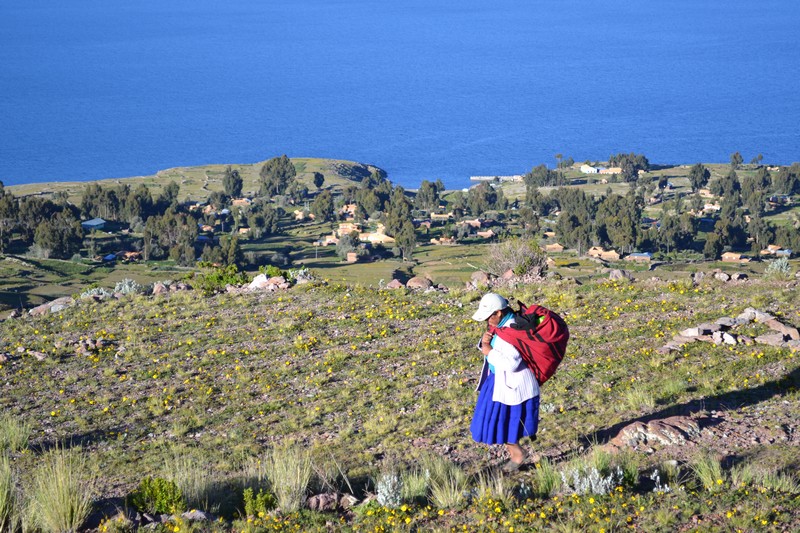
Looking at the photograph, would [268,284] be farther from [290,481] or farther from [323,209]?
[323,209]

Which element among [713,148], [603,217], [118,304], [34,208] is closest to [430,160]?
[713,148]

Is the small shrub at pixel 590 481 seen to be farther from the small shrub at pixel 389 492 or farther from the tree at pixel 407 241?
the tree at pixel 407 241

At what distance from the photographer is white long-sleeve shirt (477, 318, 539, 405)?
832cm

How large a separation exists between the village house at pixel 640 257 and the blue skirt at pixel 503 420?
63.0 meters

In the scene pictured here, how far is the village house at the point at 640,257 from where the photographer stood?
229ft

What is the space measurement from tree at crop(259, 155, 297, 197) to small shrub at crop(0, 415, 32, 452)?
9870 cm

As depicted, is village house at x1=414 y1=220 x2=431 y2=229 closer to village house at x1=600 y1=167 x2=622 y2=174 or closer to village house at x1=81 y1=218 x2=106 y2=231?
village house at x1=81 y1=218 x2=106 y2=231

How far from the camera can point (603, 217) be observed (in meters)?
86.6

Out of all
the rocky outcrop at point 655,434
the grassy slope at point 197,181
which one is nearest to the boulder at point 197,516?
the rocky outcrop at point 655,434

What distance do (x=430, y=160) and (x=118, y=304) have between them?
460 feet

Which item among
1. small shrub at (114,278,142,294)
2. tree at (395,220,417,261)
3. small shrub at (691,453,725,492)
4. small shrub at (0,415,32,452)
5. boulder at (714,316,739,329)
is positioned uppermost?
tree at (395,220,417,261)

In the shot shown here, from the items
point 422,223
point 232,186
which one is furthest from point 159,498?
point 232,186

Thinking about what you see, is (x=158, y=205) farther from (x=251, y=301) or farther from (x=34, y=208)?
(x=251, y=301)

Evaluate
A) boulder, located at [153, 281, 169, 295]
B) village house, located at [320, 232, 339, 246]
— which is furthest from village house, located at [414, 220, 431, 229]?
boulder, located at [153, 281, 169, 295]
